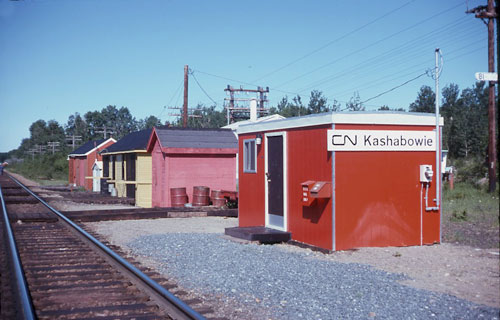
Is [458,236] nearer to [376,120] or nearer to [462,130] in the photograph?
[376,120]

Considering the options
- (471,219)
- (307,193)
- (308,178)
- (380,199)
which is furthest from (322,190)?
(471,219)

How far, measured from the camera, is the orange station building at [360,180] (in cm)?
955

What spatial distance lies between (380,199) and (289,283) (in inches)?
143

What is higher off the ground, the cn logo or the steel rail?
the cn logo

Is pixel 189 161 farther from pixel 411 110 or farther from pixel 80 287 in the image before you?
pixel 411 110

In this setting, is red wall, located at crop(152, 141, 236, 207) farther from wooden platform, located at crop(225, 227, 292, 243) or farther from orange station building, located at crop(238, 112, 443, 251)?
orange station building, located at crop(238, 112, 443, 251)

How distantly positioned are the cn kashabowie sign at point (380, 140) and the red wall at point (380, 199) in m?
0.11

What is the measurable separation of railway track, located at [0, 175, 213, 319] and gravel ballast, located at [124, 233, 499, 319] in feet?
2.43

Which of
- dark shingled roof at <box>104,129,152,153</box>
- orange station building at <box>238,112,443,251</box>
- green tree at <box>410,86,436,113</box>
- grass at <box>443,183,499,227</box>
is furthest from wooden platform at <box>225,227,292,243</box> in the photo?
green tree at <box>410,86,436,113</box>

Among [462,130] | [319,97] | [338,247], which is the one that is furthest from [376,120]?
[319,97]

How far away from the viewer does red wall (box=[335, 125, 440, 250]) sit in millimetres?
9562

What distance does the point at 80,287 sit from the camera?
21.9 ft

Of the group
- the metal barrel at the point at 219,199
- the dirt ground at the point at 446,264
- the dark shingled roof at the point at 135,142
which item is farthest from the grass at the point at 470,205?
the dark shingled roof at the point at 135,142

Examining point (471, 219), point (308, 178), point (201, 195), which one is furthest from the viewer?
point (201, 195)
